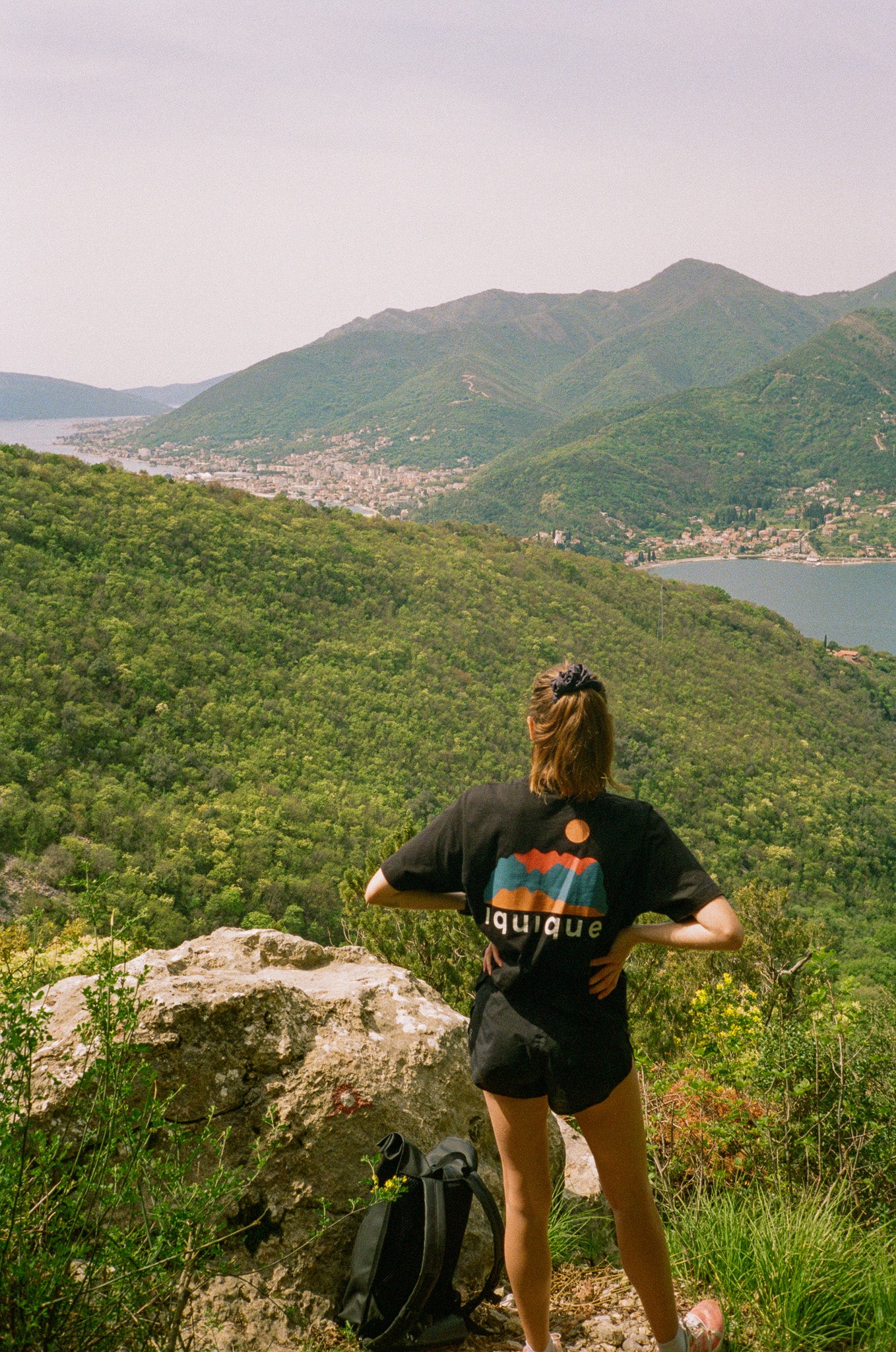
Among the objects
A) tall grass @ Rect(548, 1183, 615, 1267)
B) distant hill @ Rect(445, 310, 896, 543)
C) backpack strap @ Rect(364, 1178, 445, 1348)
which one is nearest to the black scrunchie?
backpack strap @ Rect(364, 1178, 445, 1348)

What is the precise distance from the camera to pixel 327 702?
92.7ft

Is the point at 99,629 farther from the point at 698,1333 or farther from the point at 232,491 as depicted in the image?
the point at 698,1333

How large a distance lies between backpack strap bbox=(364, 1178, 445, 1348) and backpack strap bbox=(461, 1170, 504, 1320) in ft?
0.33

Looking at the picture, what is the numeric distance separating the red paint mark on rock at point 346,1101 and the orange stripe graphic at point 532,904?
32.6 inches

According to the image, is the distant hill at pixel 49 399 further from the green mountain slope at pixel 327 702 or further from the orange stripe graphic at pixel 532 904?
the orange stripe graphic at pixel 532 904

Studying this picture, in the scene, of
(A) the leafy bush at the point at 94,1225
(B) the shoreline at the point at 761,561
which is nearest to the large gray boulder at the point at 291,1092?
(A) the leafy bush at the point at 94,1225

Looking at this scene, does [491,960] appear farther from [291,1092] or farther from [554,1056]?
[291,1092]

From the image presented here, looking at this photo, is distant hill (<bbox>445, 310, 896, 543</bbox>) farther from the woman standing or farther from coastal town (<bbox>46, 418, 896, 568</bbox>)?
the woman standing

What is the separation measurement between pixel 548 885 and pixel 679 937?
9.8 inches

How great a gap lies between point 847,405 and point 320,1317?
13495 centimetres

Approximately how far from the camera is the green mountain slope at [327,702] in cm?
1816

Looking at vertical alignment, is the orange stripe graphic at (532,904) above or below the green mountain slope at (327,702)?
above

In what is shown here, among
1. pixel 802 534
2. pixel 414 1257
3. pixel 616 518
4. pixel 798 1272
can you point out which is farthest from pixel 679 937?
pixel 802 534

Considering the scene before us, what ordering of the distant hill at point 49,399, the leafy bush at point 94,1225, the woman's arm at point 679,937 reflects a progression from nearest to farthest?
the leafy bush at point 94,1225, the woman's arm at point 679,937, the distant hill at point 49,399
